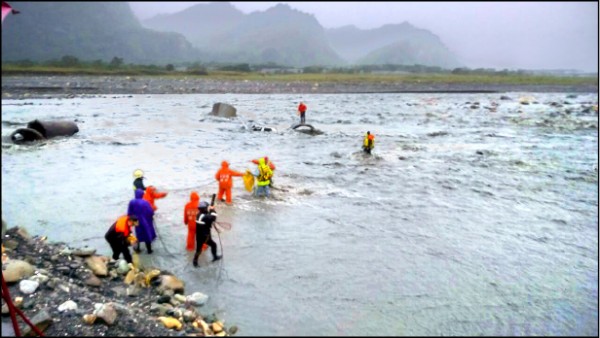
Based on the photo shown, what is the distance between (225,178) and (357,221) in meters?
4.48

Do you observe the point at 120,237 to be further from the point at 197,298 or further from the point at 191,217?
the point at 197,298

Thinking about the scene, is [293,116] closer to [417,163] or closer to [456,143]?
[456,143]

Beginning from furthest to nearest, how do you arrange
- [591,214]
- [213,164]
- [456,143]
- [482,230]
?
[456,143] < [213,164] < [591,214] < [482,230]

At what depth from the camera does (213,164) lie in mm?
22125

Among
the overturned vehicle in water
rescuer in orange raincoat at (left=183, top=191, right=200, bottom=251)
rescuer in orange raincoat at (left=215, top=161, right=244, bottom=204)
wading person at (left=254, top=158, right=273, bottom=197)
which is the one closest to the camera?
rescuer in orange raincoat at (left=183, top=191, right=200, bottom=251)

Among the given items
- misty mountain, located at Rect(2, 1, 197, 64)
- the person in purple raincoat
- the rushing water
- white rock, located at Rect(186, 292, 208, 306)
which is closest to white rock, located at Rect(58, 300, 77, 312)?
white rock, located at Rect(186, 292, 208, 306)

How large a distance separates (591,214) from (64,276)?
55.5 feet

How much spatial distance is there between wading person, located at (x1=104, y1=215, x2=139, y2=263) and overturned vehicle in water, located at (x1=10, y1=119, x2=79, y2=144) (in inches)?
704

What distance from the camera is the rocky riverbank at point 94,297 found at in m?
7.70

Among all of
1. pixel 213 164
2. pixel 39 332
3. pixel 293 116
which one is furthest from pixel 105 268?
pixel 293 116

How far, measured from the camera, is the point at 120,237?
1027cm

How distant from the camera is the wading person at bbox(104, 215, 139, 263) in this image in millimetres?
10180

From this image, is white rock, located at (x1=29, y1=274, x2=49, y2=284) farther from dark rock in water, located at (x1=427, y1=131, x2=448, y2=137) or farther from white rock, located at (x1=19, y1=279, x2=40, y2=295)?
dark rock in water, located at (x1=427, y1=131, x2=448, y2=137)

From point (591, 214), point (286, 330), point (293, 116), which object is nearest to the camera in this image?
point (286, 330)
